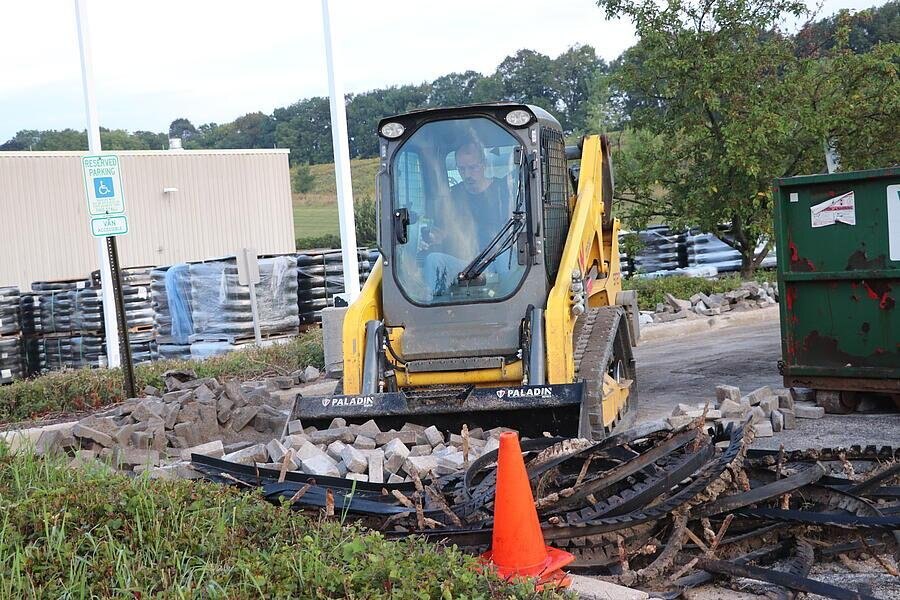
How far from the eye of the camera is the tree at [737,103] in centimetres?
1630

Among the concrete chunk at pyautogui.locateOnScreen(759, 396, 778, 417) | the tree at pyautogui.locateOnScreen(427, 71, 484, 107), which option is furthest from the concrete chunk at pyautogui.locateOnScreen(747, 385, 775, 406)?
the tree at pyautogui.locateOnScreen(427, 71, 484, 107)

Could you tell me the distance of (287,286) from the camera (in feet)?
61.3

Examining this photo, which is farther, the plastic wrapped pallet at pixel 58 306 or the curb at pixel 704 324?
the plastic wrapped pallet at pixel 58 306

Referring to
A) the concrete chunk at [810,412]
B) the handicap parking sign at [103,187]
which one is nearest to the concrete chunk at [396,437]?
the concrete chunk at [810,412]

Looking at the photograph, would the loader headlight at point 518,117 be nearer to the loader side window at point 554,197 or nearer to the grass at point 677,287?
the loader side window at point 554,197

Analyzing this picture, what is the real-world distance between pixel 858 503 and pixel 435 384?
149 inches

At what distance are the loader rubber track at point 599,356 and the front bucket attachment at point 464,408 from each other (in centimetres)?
20

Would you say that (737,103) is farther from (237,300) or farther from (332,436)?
(332,436)

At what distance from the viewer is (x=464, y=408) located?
25.8 feet

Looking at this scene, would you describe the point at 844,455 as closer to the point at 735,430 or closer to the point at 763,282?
the point at 735,430

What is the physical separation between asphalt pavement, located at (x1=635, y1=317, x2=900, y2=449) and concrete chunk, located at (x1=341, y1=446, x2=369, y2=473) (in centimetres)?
344

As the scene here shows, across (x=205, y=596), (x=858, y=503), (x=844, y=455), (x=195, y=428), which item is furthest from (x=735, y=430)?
(x=195, y=428)

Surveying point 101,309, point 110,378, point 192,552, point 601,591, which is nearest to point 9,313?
point 101,309

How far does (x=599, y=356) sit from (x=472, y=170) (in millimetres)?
1859
